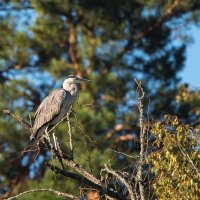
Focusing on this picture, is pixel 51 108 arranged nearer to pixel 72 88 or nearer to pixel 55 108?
pixel 55 108

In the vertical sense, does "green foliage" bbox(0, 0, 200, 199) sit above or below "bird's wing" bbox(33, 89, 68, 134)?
above

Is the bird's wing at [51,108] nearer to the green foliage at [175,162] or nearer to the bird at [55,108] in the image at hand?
the bird at [55,108]

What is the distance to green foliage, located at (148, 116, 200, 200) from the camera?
7316 millimetres

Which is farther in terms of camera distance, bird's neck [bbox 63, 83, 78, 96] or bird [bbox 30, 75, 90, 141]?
bird's neck [bbox 63, 83, 78, 96]

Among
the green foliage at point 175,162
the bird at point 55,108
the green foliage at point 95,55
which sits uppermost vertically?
the green foliage at point 95,55

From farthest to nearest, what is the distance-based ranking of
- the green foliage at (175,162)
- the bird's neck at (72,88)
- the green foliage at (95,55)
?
the green foliage at (95,55) < the bird's neck at (72,88) < the green foliage at (175,162)

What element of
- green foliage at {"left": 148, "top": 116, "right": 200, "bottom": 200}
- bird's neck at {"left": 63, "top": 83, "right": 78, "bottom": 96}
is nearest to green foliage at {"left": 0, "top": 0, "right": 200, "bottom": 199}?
bird's neck at {"left": 63, "top": 83, "right": 78, "bottom": 96}

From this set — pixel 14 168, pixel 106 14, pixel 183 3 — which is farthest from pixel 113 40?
pixel 14 168

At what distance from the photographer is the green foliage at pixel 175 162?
7.32 m

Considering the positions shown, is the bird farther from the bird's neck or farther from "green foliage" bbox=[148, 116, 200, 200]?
"green foliage" bbox=[148, 116, 200, 200]

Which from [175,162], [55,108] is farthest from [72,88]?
[175,162]

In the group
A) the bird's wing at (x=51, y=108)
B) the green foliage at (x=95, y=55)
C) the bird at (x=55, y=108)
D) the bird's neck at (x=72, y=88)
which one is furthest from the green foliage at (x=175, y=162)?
the green foliage at (x=95, y=55)

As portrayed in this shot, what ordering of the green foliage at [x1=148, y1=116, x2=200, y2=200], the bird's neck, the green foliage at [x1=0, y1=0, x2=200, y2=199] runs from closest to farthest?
the green foliage at [x1=148, y1=116, x2=200, y2=200] → the bird's neck → the green foliage at [x1=0, y1=0, x2=200, y2=199]

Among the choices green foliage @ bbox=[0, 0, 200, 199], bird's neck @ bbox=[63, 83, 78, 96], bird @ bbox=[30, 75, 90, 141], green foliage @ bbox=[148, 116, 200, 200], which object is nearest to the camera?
green foliage @ bbox=[148, 116, 200, 200]
